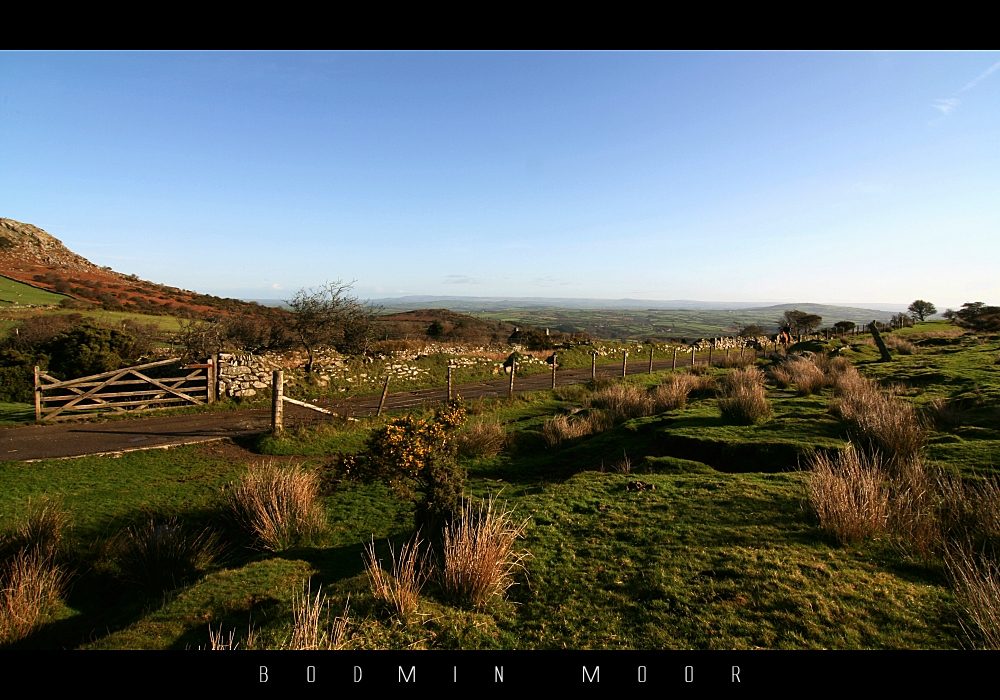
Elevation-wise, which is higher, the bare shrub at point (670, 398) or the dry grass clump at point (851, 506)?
the dry grass clump at point (851, 506)

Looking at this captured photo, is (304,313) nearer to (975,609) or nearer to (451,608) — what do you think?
(451,608)

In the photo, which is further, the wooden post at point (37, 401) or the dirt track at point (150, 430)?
the wooden post at point (37, 401)

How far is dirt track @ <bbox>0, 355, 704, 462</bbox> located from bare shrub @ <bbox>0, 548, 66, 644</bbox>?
7.88 m

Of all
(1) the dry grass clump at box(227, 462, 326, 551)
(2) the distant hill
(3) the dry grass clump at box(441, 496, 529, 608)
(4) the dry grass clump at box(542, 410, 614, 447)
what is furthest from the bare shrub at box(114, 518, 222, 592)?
(2) the distant hill

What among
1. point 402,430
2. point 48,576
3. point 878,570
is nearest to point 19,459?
point 48,576

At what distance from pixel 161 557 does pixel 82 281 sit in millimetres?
80431

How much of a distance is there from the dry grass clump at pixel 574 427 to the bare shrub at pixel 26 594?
10646 mm

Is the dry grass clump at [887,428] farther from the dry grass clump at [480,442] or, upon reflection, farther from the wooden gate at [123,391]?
the wooden gate at [123,391]

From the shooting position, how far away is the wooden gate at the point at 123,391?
52.4 ft

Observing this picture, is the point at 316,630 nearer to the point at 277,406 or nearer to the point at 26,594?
the point at 26,594

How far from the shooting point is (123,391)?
18391 millimetres

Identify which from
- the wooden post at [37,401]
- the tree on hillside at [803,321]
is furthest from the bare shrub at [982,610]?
the tree on hillside at [803,321]

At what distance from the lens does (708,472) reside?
329 inches

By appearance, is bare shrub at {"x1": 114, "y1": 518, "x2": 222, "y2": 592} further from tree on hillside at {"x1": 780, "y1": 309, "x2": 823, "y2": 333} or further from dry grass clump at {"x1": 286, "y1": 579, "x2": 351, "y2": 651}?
tree on hillside at {"x1": 780, "y1": 309, "x2": 823, "y2": 333}
